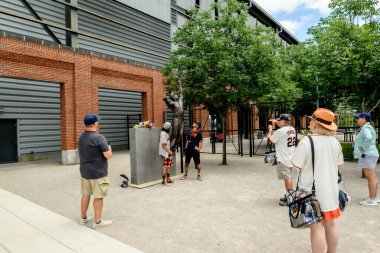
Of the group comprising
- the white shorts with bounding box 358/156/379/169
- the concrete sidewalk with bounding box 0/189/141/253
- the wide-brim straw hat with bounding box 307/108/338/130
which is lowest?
the concrete sidewalk with bounding box 0/189/141/253

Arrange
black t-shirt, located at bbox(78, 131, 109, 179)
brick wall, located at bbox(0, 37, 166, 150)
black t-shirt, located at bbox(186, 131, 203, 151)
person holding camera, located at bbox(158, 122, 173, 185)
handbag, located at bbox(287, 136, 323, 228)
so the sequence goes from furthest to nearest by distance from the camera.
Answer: brick wall, located at bbox(0, 37, 166, 150) → black t-shirt, located at bbox(186, 131, 203, 151) → person holding camera, located at bbox(158, 122, 173, 185) → black t-shirt, located at bbox(78, 131, 109, 179) → handbag, located at bbox(287, 136, 323, 228)

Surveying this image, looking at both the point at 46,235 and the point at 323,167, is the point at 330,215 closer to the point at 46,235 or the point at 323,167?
the point at 323,167

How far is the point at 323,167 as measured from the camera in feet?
9.99

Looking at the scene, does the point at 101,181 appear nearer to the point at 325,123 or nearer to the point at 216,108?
the point at 325,123

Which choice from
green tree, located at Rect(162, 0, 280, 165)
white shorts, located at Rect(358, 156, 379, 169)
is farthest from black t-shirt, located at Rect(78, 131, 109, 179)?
green tree, located at Rect(162, 0, 280, 165)

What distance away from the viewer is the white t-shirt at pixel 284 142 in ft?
19.3

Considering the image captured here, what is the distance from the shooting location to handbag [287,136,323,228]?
296 cm

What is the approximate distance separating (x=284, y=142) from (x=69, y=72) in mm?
11572

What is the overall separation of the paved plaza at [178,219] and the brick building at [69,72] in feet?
19.2

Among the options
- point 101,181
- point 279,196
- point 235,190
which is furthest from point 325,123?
point 235,190

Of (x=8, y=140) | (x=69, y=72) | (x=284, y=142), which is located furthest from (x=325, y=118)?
(x=8, y=140)

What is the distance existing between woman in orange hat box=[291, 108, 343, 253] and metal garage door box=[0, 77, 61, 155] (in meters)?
15.4

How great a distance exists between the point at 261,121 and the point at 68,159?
24.2 m

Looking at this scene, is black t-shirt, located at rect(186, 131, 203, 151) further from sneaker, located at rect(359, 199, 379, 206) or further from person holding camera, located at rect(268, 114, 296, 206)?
sneaker, located at rect(359, 199, 379, 206)
